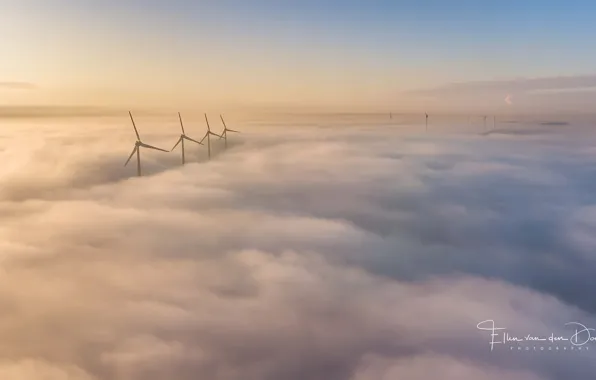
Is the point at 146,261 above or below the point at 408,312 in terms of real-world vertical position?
above

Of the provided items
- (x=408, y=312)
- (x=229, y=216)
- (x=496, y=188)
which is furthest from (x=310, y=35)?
(x=496, y=188)

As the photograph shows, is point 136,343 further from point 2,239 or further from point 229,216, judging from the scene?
point 229,216

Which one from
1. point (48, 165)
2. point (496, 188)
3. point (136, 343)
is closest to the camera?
point (136, 343)

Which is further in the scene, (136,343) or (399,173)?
(399,173)

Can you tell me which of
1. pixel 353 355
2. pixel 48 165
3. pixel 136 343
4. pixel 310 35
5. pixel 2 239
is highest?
pixel 310 35

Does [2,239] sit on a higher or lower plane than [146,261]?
higher

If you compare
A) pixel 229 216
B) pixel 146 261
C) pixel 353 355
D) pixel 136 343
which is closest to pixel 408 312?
pixel 353 355

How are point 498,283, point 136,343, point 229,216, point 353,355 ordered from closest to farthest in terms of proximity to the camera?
point 136,343, point 353,355, point 498,283, point 229,216

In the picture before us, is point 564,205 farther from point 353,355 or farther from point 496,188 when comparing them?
point 353,355

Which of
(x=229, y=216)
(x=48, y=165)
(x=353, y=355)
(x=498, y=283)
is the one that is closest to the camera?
(x=353, y=355)
